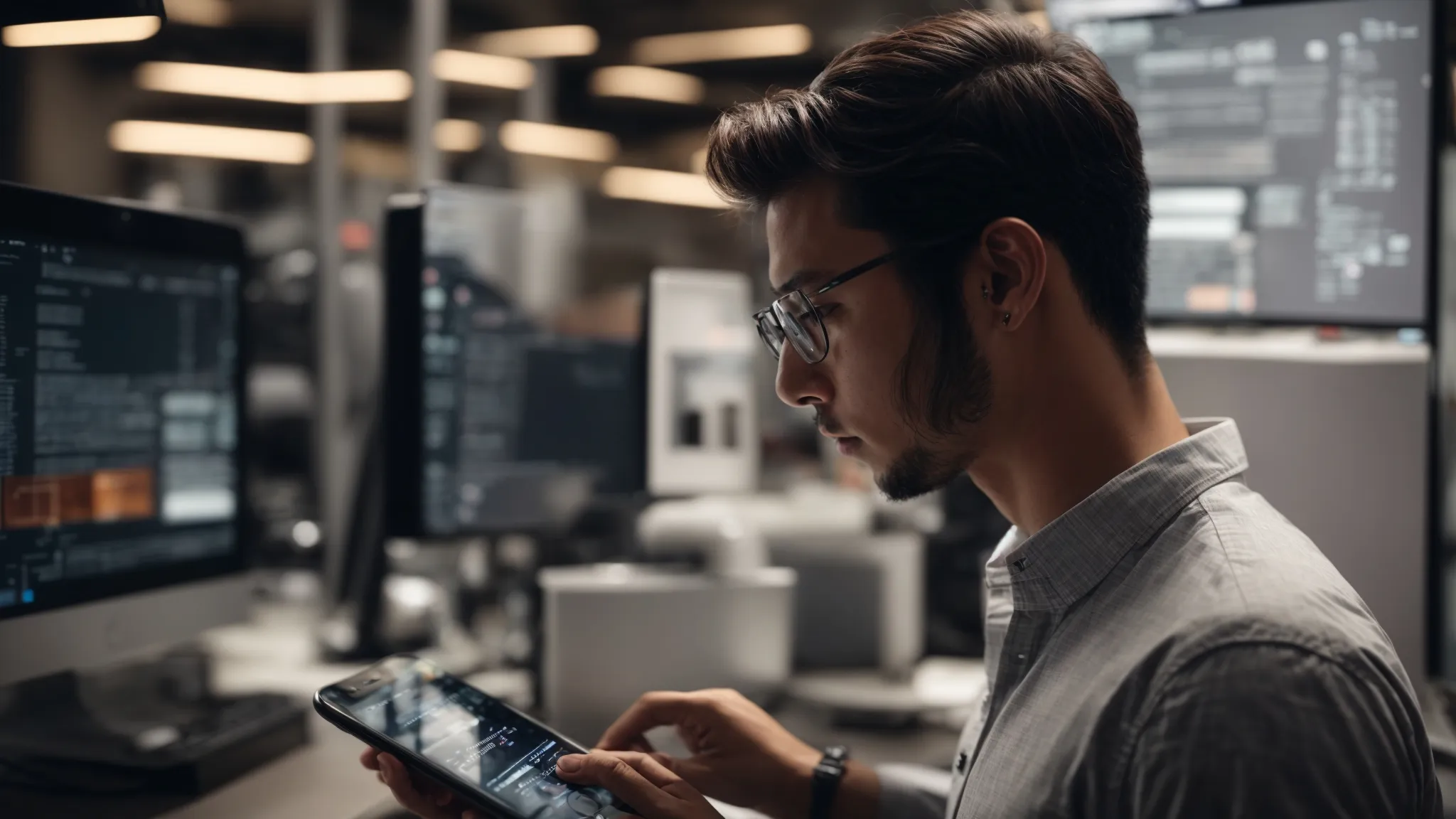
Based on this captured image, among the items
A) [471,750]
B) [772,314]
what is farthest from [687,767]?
[772,314]

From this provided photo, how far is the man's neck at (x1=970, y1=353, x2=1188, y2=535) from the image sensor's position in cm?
83

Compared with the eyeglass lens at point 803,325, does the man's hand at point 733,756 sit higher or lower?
lower

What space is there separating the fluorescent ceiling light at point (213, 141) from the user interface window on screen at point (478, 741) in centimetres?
478

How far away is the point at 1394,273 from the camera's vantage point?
130cm

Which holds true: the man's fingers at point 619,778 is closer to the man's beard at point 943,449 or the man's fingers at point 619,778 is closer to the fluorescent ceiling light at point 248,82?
the man's beard at point 943,449

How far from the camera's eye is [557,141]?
577 centimetres

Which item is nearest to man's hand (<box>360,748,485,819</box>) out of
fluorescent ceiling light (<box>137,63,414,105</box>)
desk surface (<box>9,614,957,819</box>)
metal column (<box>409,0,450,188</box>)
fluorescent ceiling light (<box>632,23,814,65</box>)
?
desk surface (<box>9,614,957,819</box>)

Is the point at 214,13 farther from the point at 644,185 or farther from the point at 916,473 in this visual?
the point at 916,473

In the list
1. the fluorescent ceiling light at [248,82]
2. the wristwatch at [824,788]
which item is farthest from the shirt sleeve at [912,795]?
the fluorescent ceiling light at [248,82]

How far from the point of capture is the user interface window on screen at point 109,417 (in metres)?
0.98

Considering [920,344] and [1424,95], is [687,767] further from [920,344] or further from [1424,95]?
[1424,95]

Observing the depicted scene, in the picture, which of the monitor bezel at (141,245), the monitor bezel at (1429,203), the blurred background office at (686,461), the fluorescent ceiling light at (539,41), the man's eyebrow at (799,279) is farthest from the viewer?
the fluorescent ceiling light at (539,41)

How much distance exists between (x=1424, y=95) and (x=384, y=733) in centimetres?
138

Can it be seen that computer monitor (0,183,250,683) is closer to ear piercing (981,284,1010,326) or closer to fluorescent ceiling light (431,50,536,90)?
ear piercing (981,284,1010,326)
